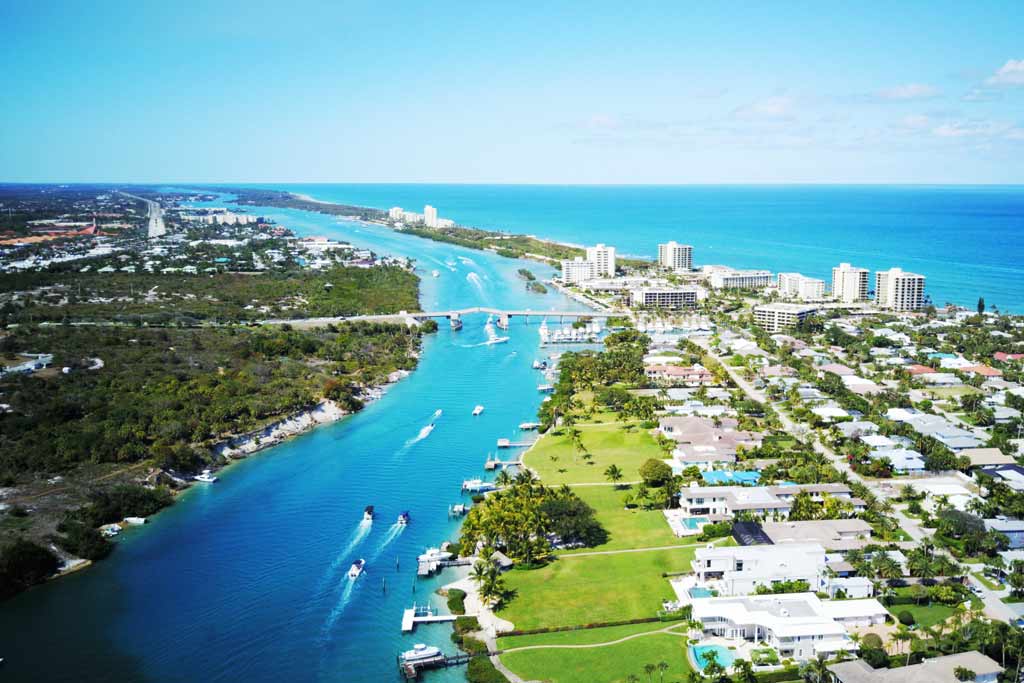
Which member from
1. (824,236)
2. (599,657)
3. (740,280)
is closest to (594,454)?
(599,657)

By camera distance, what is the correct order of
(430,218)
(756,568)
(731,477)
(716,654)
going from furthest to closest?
(430,218)
(731,477)
(756,568)
(716,654)

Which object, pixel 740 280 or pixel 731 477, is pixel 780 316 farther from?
pixel 731 477

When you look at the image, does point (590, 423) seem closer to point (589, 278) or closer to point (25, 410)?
point (25, 410)

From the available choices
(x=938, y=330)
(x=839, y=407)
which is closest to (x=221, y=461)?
(x=839, y=407)

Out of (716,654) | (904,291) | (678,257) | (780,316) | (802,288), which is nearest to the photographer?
(716,654)

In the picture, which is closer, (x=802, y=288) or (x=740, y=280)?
(x=802, y=288)

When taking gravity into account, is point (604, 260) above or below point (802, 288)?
above
